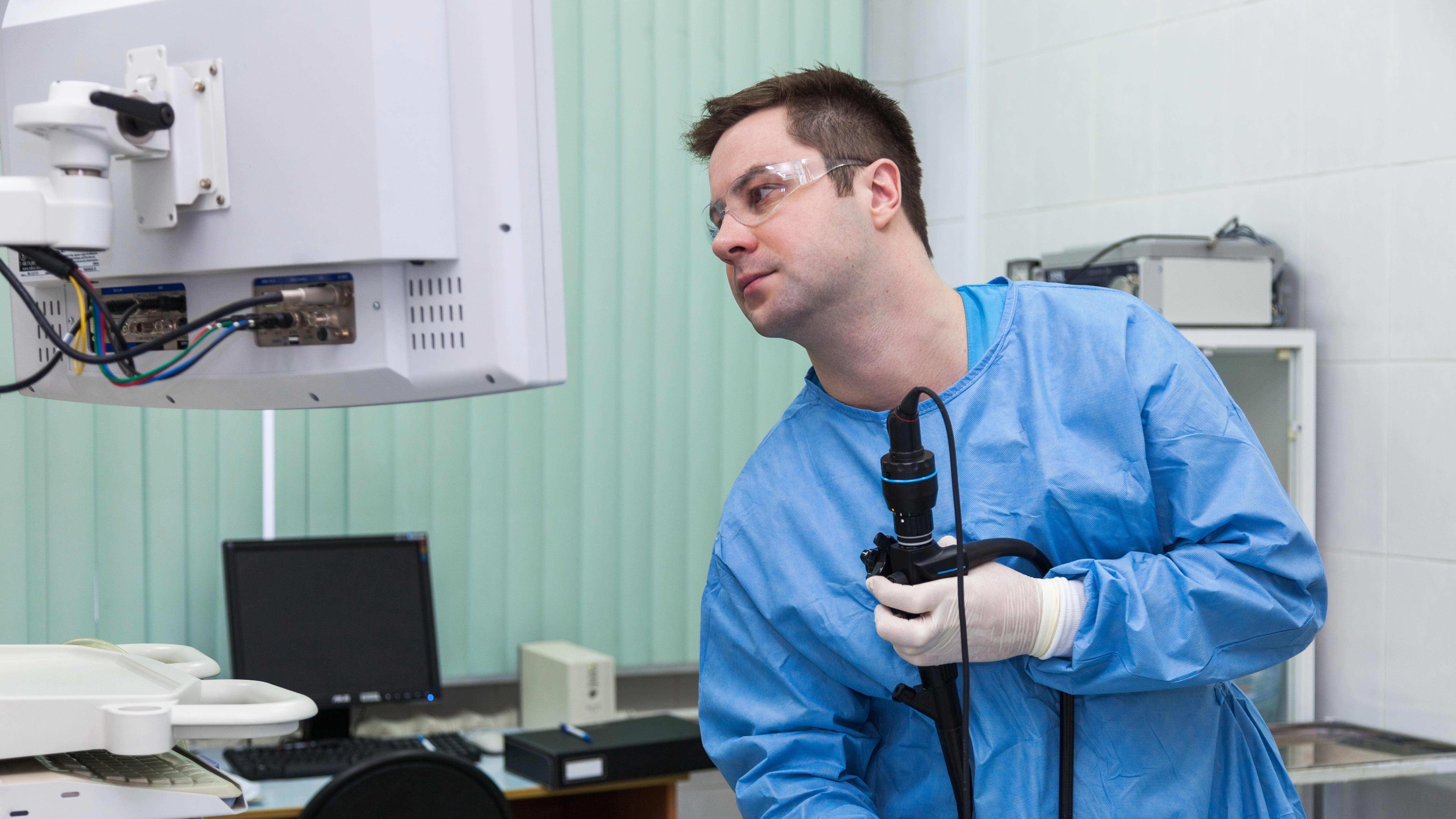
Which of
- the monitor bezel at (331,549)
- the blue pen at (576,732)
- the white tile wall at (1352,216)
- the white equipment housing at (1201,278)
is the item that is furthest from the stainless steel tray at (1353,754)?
the monitor bezel at (331,549)

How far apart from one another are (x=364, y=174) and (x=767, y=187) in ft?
1.71

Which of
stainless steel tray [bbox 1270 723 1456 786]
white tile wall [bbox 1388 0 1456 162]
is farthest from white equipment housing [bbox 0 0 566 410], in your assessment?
white tile wall [bbox 1388 0 1456 162]

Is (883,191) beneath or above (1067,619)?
above

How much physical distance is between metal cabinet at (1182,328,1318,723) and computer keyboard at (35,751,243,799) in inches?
78.0

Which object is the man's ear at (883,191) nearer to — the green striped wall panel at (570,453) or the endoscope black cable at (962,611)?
the endoscope black cable at (962,611)

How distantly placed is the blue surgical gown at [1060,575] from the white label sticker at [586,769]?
1.00 metres

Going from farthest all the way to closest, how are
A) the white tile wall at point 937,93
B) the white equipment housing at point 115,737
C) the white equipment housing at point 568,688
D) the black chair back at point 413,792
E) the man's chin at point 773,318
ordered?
1. the white tile wall at point 937,93
2. the white equipment housing at point 568,688
3. the black chair back at point 413,792
4. the man's chin at point 773,318
5. the white equipment housing at point 115,737

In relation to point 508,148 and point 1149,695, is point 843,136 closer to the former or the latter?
point 508,148

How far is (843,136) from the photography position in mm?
1353

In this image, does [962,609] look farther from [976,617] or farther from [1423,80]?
[1423,80]

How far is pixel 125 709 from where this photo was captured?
844 mm

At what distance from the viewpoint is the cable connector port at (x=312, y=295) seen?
3.05 ft

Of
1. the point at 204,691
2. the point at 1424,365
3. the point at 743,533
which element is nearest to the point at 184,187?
the point at 204,691

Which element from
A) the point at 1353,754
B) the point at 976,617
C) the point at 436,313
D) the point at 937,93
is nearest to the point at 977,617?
the point at 976,617
